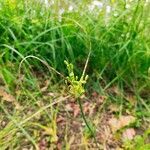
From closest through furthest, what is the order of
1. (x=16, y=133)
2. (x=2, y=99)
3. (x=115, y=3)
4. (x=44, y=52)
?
(x=16, y=133), (x=2, y=99), (x=44, y=52), (x=115, y=3)

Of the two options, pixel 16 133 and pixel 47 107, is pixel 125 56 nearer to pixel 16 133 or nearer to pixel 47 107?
pixel 47 107

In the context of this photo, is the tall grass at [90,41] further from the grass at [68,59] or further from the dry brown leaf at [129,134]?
the dry brown leaf at [129,134]

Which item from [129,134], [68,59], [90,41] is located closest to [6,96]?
[68,59]

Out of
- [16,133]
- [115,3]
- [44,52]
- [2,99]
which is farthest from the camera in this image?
[115,3]

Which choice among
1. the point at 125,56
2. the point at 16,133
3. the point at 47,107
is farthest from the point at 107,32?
the point at 16,133

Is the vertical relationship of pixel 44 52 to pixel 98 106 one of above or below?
above

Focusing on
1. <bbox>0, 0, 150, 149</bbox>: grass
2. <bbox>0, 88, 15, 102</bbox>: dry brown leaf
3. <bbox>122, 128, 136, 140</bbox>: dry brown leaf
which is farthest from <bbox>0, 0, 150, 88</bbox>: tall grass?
<bbox>122, 128, 136, 140</bbox>: dry brown leaf

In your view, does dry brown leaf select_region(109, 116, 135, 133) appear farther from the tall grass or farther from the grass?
the tall grass
